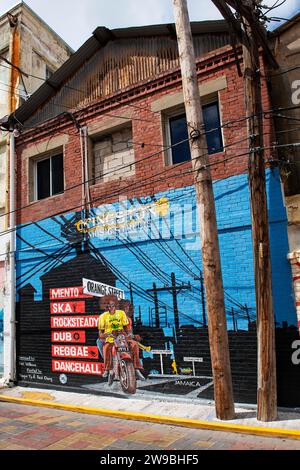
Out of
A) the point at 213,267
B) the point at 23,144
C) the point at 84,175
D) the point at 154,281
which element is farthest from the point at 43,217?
the point at 213,267

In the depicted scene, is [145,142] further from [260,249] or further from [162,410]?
[162,410]

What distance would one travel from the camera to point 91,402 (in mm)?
7953

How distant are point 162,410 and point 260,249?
3581 mm

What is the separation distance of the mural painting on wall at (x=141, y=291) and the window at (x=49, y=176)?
0.98m

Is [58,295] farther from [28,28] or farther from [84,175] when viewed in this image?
[28,28]

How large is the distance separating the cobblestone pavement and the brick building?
1.35 m

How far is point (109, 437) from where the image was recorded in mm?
5734

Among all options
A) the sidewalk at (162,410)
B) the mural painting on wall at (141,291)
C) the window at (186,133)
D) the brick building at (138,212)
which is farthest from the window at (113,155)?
the sidewalk at (162,410)

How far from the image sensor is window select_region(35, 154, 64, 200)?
10332 mm

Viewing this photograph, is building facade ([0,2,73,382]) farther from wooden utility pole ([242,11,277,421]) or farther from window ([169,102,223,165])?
wooden utility pole ([242,11,277,421])

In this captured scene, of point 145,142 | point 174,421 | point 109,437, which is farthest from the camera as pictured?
point 145,142

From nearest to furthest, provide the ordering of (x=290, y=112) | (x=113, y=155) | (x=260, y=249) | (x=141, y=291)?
(x=260, y=249) → (x=290, y=112) → (x=141, y=291) → (x=113, y=155)

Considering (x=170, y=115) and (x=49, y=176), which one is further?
(x=49, y=176)

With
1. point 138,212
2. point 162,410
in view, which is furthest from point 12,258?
point 162,410
